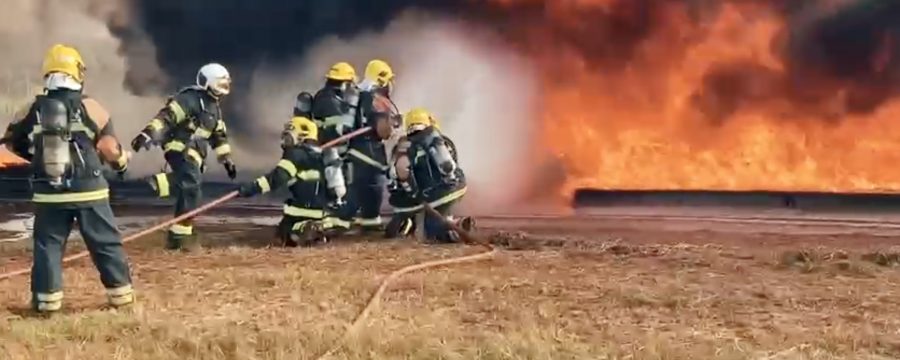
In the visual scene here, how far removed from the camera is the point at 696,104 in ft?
39.2

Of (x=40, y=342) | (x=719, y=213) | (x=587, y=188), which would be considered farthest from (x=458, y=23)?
(x=40, y=342)

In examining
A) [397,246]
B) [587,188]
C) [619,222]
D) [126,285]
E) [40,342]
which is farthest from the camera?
[587,188]

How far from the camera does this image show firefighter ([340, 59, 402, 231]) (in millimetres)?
9719

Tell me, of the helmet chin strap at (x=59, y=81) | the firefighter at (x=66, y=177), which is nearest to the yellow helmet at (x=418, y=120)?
the firefighter at (x=66, y=177)

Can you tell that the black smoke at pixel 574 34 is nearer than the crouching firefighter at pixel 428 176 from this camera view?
No

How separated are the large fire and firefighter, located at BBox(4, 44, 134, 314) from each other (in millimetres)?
6615

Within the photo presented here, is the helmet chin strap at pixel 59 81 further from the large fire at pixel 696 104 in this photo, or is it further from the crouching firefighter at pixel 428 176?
the large fire at pixel 696 104

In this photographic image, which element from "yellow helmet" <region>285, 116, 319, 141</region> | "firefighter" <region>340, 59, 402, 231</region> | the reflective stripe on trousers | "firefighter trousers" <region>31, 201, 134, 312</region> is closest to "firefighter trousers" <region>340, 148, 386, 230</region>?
"firefighter" <region>340, 59, 402, 231</region>

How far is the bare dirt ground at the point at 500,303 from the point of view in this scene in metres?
5.56

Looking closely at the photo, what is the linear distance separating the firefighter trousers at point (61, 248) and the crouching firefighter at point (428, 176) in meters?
3.44

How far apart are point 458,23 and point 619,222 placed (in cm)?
296

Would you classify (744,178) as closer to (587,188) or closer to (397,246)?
(587,188)

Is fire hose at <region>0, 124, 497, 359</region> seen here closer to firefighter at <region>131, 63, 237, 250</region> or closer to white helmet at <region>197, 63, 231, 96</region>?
firefighter at <region>131, 63, 237, 250</region>

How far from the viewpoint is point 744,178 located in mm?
11773
